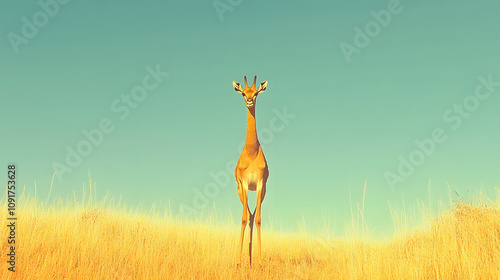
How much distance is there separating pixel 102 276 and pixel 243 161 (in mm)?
4209

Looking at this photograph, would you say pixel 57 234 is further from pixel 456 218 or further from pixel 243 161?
pixel 456 218

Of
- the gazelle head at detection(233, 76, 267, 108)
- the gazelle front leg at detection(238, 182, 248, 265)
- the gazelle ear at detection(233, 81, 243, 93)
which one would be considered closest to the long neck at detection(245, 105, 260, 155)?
the gazelle head at detection(233, 76, 267, 108)

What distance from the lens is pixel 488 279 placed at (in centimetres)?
→ 905

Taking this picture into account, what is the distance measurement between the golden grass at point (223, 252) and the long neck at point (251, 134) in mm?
2784

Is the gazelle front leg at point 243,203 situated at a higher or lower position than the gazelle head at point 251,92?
lower

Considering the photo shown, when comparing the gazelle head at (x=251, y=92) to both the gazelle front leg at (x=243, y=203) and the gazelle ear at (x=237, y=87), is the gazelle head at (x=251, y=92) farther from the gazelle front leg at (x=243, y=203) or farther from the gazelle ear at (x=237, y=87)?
the gazelle front leg at (x=243, y=203)

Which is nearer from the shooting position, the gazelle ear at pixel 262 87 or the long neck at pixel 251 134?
the gazelle ear at pixel 262 87

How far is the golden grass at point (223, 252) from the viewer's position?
9.69 metres

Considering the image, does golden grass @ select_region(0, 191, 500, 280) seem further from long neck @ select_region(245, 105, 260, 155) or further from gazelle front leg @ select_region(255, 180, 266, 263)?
long neck @ select_region(245, 105, 260, 155)

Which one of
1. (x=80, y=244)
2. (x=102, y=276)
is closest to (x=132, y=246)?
(x=80, y=244)

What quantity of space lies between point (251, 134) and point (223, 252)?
372 centimetres

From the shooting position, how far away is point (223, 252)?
40.3 ft

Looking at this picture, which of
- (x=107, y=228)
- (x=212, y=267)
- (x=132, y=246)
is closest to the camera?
(x=212, y=267)

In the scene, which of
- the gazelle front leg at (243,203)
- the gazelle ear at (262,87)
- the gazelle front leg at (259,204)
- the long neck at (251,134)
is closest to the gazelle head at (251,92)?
the gazelle ear at (262,87)
